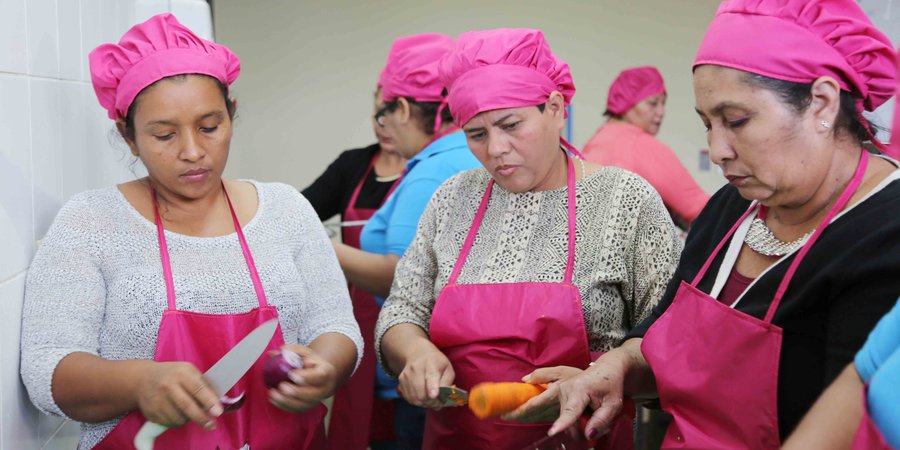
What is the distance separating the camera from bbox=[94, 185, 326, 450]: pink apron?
147cm

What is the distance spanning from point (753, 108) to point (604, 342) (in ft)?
2.01

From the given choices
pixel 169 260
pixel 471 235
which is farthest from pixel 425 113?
pixel 169 260

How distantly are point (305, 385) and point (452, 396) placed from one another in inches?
10.4

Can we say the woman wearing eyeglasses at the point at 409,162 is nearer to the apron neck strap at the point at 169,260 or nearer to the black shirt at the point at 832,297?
the apron neck strap at the point at 169,260

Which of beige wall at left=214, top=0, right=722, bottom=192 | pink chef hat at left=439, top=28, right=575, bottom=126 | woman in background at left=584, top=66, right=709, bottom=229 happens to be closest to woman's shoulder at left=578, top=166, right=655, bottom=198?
pink chef hat at left=439, top=28, right=575, bottom=126

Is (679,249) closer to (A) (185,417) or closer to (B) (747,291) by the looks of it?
(B) (747,291)

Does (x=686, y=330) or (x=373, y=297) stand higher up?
(x=686, y=330)

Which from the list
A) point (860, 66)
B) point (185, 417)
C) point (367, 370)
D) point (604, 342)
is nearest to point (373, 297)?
point (367, 370)

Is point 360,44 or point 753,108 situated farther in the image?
point 360,44

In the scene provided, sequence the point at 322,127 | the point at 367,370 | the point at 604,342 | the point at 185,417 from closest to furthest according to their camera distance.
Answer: the point at 185,417 < the point at 604,342 < the point at 367,370 < the point at 322,127

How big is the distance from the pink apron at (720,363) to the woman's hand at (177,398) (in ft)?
2.32

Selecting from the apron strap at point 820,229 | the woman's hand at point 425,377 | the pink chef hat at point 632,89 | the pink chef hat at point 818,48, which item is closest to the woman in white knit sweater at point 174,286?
the woman's hand at point 425,377

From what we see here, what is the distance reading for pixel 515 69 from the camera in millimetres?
1733

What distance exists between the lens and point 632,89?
4094mm
